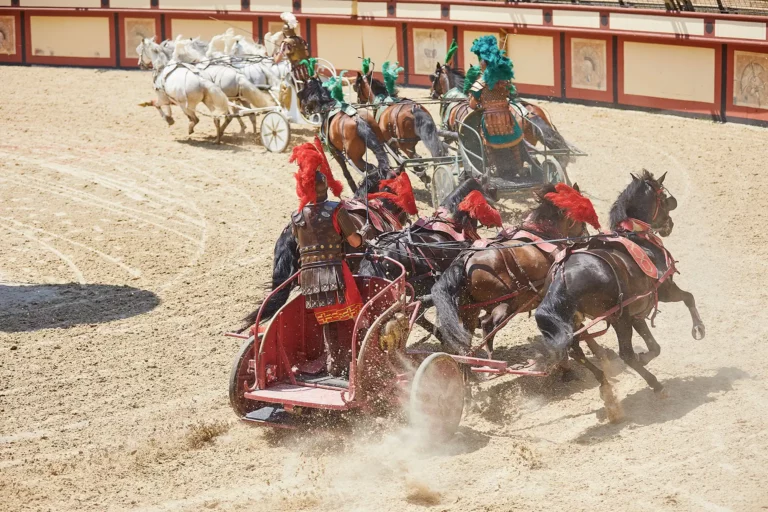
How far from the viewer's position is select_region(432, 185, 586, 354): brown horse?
8.67m

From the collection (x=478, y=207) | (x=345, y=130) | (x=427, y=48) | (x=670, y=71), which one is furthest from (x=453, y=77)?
(x=478, y=207)

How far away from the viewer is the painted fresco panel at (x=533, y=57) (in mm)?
20859

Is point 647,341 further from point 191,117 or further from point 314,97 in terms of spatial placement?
point 191,117

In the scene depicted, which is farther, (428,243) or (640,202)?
(428,243)

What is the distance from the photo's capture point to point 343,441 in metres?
7.88

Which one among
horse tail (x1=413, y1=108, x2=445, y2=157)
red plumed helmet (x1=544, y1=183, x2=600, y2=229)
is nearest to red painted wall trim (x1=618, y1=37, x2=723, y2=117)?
horse tail (x1=413, y1=108, x2=445, y2=157)

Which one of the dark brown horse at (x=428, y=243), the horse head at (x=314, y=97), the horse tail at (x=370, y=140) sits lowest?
the dark brown horse at (x=428, y=243)

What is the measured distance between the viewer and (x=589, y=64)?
20.2 metres

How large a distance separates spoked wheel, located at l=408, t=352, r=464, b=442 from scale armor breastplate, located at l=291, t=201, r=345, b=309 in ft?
2.94

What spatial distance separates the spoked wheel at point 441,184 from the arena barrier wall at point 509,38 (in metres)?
6.29

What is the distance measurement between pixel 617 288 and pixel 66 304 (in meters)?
6.18

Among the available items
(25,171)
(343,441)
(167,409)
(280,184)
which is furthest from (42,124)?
(343,441)

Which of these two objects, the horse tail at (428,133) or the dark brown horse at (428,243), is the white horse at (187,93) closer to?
the horse tail at (428,133)

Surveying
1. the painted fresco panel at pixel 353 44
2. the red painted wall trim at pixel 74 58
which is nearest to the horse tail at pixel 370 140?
the painted fresco panel at pixel 353 44
